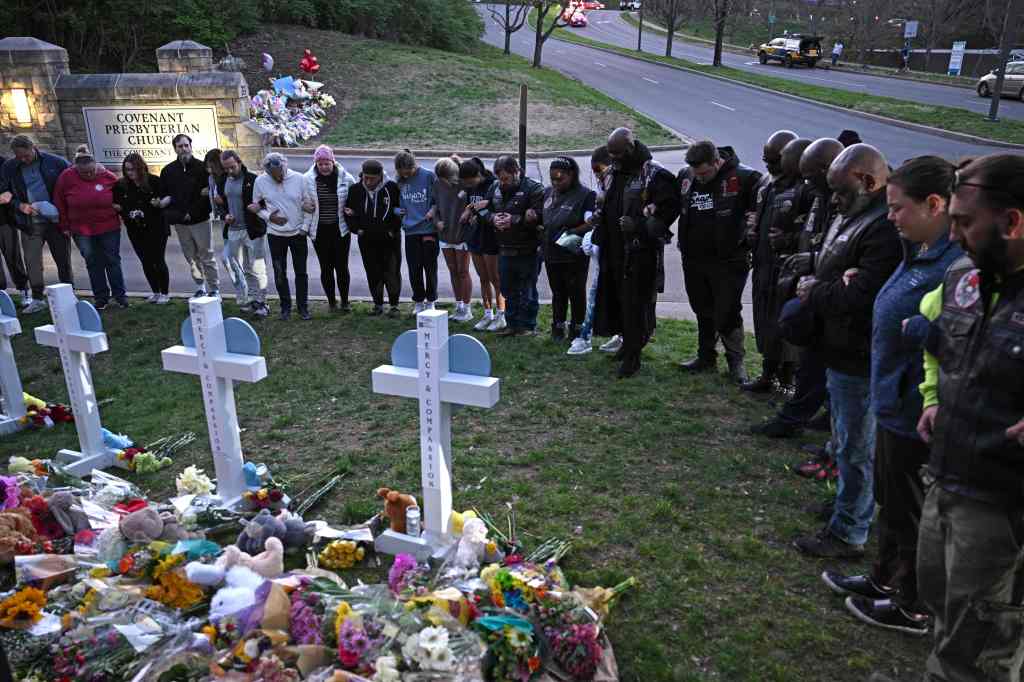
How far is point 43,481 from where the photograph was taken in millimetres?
4812

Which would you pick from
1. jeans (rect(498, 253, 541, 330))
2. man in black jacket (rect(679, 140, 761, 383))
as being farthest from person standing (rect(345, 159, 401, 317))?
man in black jacket (rect(679, 140, 761, 383))

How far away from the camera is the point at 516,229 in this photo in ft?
25.3

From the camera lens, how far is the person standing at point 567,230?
7391mm

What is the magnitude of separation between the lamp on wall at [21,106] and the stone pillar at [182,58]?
90.8 inches

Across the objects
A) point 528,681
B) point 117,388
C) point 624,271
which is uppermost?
point 624,271

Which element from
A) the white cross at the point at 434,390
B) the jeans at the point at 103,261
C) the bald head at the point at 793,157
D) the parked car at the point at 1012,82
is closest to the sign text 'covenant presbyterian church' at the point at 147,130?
the jeans at the point at 103,261

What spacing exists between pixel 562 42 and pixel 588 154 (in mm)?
34600

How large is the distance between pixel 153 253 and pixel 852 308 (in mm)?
8177

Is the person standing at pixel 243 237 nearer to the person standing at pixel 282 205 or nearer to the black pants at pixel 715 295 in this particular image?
the person standing at pixel 282 205

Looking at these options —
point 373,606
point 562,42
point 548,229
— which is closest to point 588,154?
point 548,229

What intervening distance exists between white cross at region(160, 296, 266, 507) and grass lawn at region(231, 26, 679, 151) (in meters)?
15.7

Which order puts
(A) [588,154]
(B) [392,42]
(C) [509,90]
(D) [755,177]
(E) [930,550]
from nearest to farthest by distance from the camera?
(E) [930,550] < (D) [755,177] < (A) [588,154] < (C) [509,90] < (B) [392,42]

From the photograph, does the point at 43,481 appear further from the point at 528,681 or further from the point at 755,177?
the point at 755,177

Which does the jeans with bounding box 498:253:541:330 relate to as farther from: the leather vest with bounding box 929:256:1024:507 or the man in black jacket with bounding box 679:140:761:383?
the leather vest with bounding box 929:256:1024:507
